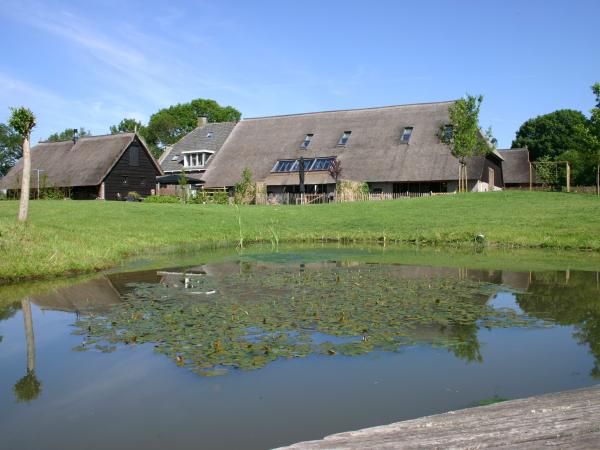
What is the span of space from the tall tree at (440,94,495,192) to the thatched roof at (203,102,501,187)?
1209 millimetres

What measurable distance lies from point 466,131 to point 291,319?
31978mm

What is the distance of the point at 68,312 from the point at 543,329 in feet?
26.5

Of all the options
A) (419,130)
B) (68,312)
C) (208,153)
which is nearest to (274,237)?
(68,312)

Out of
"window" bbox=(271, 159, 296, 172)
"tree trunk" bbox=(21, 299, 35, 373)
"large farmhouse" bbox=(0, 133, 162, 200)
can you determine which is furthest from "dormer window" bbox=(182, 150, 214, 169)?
"tree trunk" bbox=(21, 299, 35, 373)

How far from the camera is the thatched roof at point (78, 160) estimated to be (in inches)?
1769

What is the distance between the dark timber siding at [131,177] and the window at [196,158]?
5.12 meters

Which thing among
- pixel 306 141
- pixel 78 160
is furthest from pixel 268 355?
pixel 78 160

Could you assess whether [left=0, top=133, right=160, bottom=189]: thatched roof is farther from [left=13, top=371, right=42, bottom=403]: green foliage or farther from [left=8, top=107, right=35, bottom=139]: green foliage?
[left=13, top=371, right=42, bottom=403]: green foliage

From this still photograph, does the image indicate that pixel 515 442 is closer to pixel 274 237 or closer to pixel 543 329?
pixel 543 329

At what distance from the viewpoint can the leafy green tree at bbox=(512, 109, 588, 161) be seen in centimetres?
7994

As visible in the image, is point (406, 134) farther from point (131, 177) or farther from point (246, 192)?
point (131, 177)

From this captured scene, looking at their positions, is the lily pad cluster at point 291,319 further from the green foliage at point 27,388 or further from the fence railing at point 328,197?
the fence railing at point 328,197

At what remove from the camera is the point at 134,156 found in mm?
47156

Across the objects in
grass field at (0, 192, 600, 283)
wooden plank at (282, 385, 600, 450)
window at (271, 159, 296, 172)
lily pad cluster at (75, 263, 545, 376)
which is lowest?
lily pad cluster at (75, 263, 545, 376)
